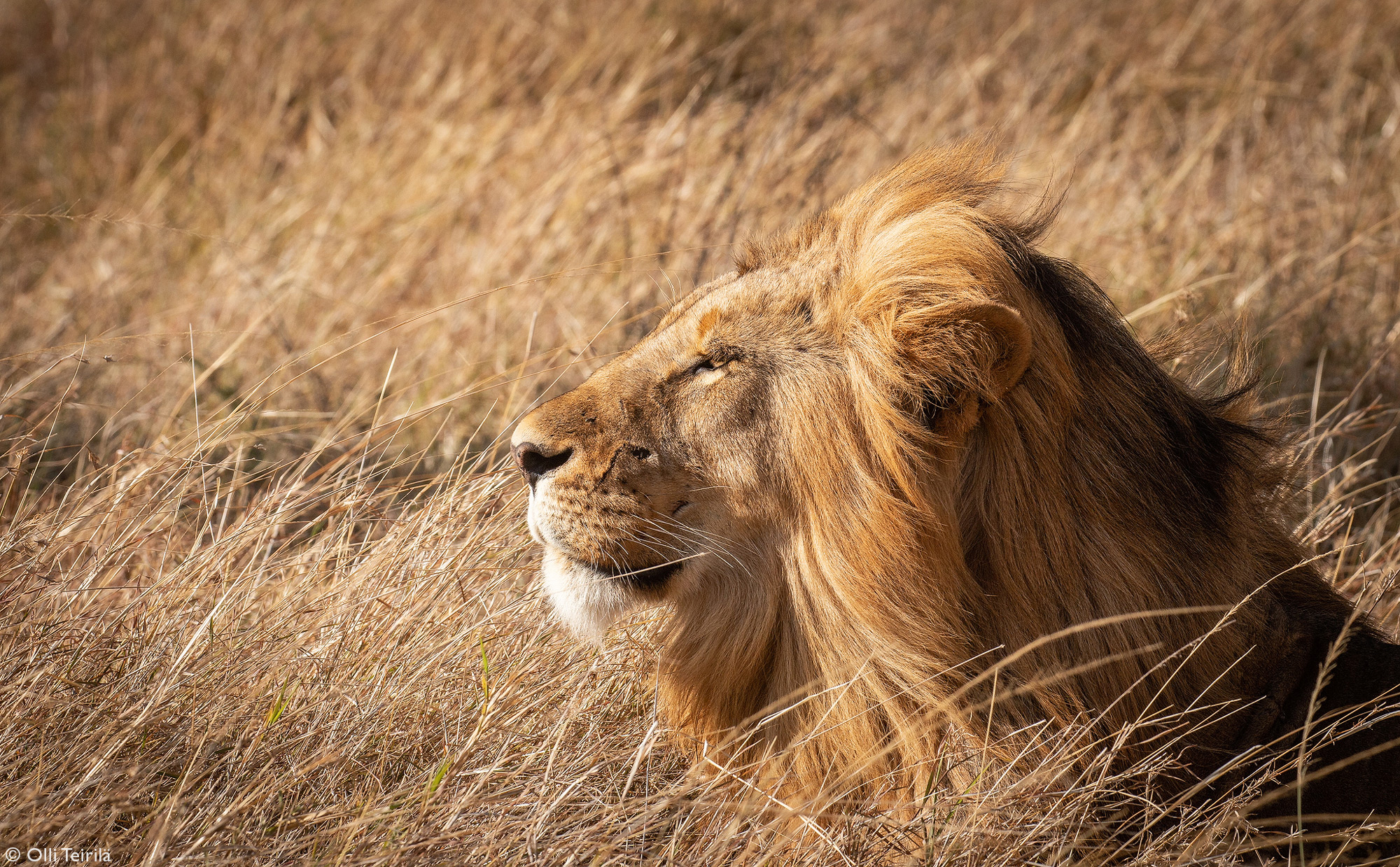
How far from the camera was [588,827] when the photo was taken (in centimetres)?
227

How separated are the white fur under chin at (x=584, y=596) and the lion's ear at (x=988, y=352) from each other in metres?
0.81

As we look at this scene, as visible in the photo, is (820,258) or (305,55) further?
(305,55)

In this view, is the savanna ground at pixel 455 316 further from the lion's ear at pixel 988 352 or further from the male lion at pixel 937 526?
the lion's ear at pixel 988 352

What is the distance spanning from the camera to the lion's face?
2387 mm

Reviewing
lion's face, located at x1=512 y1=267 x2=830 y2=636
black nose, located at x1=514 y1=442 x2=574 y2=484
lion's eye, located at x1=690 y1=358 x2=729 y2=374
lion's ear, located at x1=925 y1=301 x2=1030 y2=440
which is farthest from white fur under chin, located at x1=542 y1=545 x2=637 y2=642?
lion's ear, located at x1=925 y1=301 x2=1030 y2=440

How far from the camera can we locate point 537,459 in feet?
7.91

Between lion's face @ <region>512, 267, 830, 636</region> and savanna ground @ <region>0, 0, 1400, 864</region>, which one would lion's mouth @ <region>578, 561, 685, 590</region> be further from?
savanna ground @ <region>0, 0, 1400, 864</region>

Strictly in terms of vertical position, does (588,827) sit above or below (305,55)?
below

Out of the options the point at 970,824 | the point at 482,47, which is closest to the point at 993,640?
the point at 970,824

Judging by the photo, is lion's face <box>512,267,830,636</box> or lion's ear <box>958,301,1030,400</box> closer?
lion's ear <box>958,301,1030,400</box>

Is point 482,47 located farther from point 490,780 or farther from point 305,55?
point 490,780

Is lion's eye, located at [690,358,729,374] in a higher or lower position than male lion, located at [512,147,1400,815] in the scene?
higher

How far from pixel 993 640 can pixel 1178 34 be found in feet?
20.3

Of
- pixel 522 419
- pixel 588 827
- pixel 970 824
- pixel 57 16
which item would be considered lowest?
pixel 970 824
